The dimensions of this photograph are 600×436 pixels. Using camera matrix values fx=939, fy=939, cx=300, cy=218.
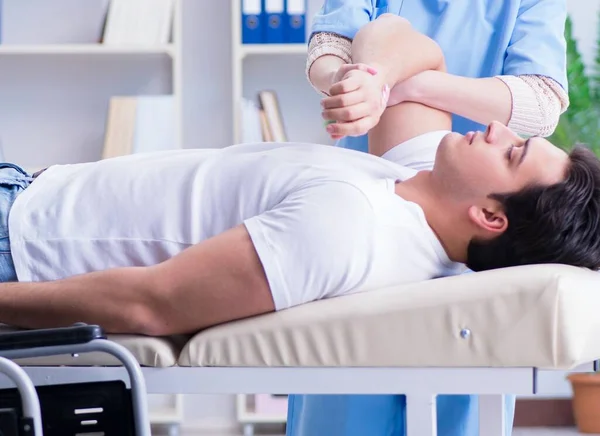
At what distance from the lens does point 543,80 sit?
1.83m

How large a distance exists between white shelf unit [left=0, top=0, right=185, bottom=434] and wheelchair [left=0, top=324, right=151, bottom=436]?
102 inches

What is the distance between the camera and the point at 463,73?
1.90 metres

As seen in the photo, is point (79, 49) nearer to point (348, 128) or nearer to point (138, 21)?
point (138, 21)

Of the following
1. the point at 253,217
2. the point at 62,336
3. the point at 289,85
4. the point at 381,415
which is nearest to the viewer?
the point at 62,336

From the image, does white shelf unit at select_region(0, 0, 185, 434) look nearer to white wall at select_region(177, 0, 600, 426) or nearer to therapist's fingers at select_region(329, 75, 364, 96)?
white wall at select_region(177, 0, 600, 426)

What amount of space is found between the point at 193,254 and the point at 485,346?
A: 16.3 inches

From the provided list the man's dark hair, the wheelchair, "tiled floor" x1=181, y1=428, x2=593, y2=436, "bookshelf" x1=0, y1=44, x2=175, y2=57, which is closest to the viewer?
the wheelchair

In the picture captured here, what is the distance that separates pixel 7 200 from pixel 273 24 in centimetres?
218

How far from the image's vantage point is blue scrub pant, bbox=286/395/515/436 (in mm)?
1618

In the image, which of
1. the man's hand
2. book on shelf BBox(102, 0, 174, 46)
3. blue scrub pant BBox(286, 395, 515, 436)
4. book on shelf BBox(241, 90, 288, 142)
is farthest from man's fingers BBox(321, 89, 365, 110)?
book on shelf BBox(102, 0, 174, 46)

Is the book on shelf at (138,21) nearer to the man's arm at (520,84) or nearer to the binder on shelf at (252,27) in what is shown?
the binder on shelf at (252,27)

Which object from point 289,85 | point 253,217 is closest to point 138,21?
point 289,85

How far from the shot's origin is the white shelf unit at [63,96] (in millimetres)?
3723

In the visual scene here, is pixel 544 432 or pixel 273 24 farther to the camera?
pixel 544 432
